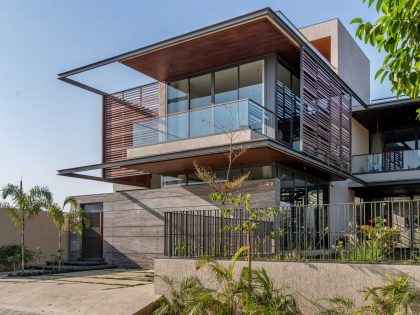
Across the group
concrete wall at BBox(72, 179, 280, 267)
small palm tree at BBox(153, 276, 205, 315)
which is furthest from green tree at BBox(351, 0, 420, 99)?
concrete wall at BBox(72, 179, 280, 267)

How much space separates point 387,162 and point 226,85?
8627mm

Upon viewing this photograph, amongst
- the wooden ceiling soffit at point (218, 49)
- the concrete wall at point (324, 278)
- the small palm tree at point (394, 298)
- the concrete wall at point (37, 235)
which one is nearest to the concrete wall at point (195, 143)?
the wooden ceiling soffit at point (218, 49)

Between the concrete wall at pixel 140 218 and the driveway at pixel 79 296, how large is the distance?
307 centimetres

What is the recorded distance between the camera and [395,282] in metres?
7.91

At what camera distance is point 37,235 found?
2075 cm

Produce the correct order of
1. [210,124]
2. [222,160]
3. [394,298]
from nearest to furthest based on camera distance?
[394,298] < [210,124] < [222,160]

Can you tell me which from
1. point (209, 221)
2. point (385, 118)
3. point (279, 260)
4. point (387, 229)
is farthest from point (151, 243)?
point (385, 118)

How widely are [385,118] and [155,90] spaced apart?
10900 millimetres

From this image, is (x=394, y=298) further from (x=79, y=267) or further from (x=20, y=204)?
(x=79, y=267)

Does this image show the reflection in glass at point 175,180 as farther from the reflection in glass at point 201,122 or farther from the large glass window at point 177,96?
the reflection in glass at point 201,122

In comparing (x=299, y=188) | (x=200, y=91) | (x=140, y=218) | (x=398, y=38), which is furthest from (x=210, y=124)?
(x=398, y=38)

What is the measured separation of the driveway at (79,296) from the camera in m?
10.3

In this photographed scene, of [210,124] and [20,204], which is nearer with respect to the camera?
[210,124]

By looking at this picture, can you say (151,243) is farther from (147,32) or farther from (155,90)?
(147,32)
